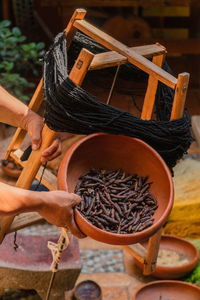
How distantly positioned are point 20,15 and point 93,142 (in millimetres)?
4946

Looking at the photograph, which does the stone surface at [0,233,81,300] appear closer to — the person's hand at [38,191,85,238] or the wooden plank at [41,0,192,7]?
the person's hand at [38,191,85,238]

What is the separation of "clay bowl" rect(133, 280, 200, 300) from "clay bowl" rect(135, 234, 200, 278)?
0.53 ft

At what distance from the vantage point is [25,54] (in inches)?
188

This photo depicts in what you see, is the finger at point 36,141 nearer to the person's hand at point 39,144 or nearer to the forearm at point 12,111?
the person's hand at point 39,144

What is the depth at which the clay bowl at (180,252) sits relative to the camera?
331 cm

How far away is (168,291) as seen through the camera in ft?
10.3

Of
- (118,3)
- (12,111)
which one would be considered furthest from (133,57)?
(118,3)

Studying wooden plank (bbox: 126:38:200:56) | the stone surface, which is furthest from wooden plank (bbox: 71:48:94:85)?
wooden plank (bbox: 126:38:200:56)

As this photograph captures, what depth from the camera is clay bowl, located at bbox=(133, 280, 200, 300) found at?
3.06 m

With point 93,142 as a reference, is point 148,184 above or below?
below

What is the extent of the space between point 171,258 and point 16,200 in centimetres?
209

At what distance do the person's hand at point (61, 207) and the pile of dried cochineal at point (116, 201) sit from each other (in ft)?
0.17

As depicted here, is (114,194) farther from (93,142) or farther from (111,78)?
(111,78)

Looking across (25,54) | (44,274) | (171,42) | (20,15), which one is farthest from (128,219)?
(20,15)
